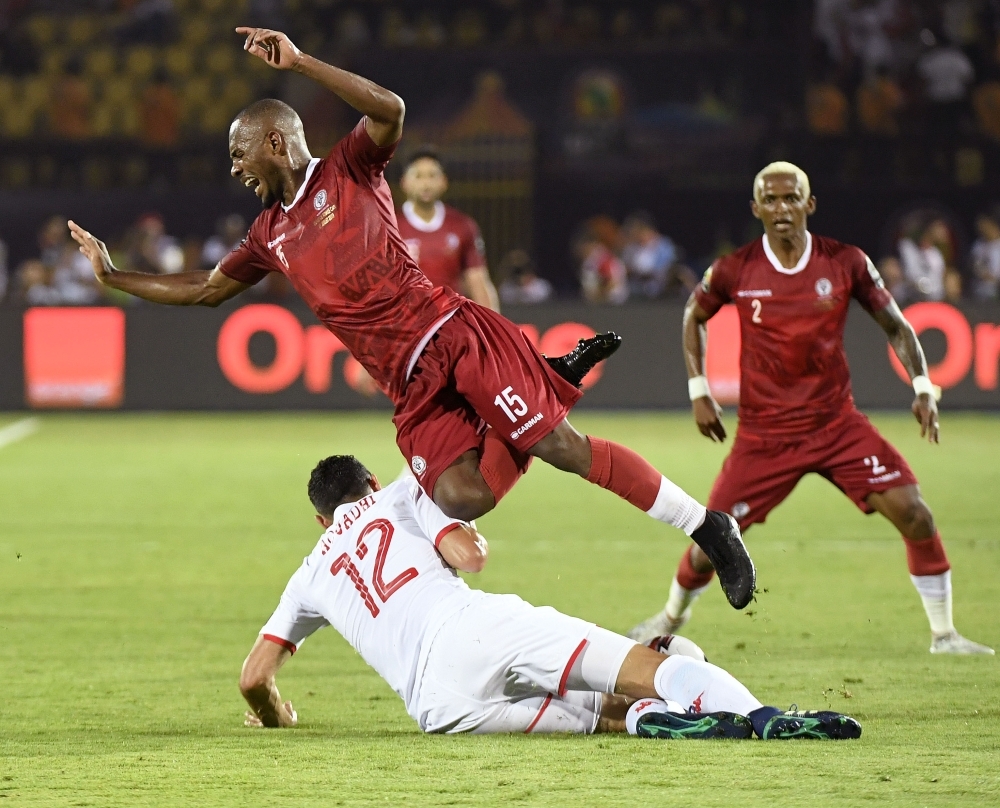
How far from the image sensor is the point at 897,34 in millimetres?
23656

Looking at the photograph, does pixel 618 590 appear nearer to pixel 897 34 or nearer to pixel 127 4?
pixel 897 34

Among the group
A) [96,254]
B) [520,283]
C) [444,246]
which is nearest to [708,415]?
[96,254]

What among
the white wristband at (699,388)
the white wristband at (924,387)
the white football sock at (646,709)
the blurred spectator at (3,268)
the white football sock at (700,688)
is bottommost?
the blurred spectator at (3,268)

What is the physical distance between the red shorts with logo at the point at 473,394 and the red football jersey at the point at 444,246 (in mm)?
4522

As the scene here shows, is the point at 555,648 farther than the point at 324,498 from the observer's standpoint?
No

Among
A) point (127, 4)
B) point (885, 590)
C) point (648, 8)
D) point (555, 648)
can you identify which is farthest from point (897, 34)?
point (555, 648)

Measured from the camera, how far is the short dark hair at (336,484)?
19.1 feet

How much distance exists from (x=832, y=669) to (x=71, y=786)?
3.43 m

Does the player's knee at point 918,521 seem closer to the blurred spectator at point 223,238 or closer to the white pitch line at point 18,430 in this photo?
the white pitch line at point 18,430

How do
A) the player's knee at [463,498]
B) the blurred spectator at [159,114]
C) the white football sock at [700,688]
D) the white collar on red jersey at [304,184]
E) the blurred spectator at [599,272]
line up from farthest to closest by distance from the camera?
the blurred spectator at [159,114]
the blurred spectator at [599,272]
the white collar on red jersey at [304,184]
the player's knee at [463,498]
the white football sock at [700,688]

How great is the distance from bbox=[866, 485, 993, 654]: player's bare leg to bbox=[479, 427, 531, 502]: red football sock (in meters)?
2.00

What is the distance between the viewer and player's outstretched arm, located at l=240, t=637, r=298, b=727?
18.1 ft

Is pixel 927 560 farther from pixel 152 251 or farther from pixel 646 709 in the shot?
pixel 152 251

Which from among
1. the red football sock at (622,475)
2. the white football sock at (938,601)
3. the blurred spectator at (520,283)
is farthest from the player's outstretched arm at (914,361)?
the blurred spectator at (520,283)
